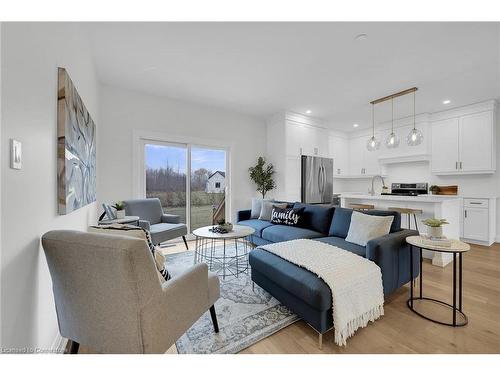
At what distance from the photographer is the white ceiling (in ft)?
6.82

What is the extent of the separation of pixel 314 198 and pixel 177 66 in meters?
3.66

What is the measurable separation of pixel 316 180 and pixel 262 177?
1280mm

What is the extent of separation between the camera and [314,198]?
4855 millimetres

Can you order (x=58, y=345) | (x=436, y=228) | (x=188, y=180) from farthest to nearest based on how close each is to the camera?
1. (x=188, y=180)
2. (x=436, y=228)
3. (x=58, y=345)

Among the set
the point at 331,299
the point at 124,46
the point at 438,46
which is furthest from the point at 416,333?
the point at 124,46

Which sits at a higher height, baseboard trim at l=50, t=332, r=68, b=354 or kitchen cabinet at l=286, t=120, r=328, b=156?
kitchen cabinet at l=286, t=120, r=328, b=156

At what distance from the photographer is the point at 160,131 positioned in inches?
147

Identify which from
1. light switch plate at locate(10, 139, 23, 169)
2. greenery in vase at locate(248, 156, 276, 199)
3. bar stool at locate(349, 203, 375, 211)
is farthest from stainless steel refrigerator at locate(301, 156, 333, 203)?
light switch plate at locate(10, 139, 23, 169)

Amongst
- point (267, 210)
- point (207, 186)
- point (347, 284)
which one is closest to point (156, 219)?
point (207, 186)

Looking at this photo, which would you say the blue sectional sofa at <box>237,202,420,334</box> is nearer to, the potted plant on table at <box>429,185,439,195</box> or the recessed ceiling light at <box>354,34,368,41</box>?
the recessed ceiling light at <box>354,34,368,41</box>

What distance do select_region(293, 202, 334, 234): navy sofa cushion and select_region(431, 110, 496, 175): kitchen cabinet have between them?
11.0ft

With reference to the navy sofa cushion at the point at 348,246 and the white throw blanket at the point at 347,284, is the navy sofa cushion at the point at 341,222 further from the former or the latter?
the white throw blanket at the point at 347,284

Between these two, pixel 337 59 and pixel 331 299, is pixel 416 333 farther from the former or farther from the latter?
pixel 337 59

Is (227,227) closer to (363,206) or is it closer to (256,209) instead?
(256,209)
